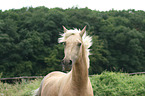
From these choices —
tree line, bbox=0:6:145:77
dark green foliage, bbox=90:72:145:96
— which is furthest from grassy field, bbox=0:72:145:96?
tree line, bbox=0:6:145:77

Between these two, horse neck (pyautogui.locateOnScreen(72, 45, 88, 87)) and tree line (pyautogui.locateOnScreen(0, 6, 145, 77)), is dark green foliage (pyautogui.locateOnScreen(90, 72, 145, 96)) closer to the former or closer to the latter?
horse neck (pyautogui.locateOnScreen(72, 45, 88, 87))

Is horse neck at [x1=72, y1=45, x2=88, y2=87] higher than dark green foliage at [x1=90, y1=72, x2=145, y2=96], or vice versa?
horse neck at [x1=72, y1=45, x2=88, y2=87]

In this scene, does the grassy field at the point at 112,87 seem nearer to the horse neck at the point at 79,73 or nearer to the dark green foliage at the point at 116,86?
the dark green foliage at the point at 116,86

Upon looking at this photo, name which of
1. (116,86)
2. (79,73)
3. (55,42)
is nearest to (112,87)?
(116,86)

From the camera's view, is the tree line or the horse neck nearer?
the horse neck

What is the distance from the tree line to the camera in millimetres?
25114

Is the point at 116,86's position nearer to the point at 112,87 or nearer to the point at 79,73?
the point at 112,87

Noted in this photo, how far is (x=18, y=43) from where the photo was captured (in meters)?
26.7

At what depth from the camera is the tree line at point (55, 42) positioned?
82.4 feet

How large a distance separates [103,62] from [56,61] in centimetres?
896

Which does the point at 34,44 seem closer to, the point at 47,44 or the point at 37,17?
the point at 47,44

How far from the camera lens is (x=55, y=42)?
29719 millimetres

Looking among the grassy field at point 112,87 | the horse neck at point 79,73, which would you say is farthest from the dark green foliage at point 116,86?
the horse neck at point 79,73

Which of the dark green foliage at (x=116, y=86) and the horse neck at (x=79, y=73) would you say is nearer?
the horse neck at (x=79, y=73)
